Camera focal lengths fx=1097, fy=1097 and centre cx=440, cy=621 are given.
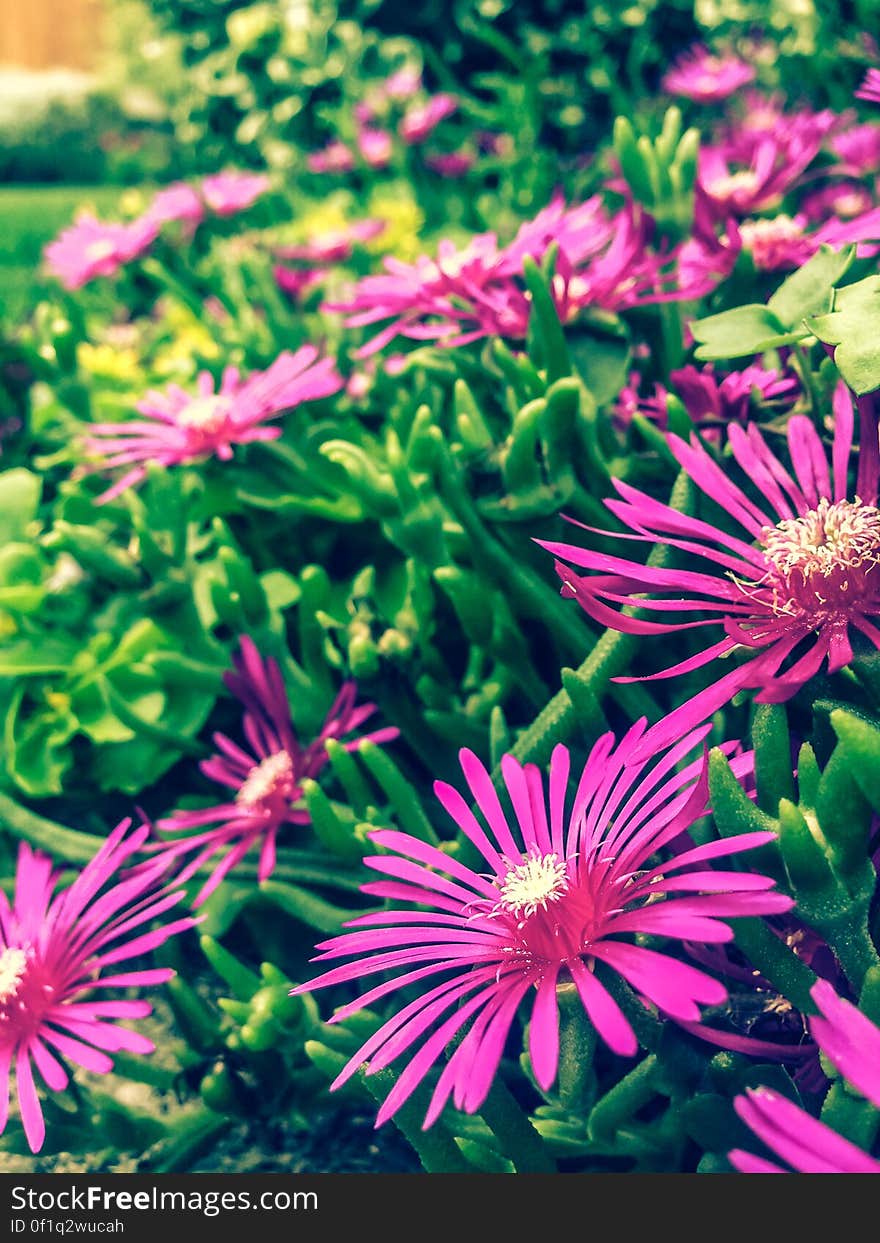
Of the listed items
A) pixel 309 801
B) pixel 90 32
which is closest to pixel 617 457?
pixel 309 801

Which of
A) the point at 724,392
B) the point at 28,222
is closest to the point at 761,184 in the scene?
the point at 724,392

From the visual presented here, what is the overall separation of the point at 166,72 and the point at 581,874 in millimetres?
4373

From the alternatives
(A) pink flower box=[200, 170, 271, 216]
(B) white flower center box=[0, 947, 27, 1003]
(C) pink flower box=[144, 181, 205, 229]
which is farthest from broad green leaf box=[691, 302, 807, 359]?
(A) pink flower box=[200, 170, 271, 216]

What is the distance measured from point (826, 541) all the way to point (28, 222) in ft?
14.8

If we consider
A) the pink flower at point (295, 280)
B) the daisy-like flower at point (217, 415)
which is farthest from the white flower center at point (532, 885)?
the pink flower at point (295, 280)

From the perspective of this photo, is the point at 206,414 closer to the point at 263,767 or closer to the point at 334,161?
the point at 263,767

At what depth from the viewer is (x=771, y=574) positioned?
0.50m

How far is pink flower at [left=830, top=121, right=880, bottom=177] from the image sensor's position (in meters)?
1.24

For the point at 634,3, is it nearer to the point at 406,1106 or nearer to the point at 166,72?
the point at 406,1106

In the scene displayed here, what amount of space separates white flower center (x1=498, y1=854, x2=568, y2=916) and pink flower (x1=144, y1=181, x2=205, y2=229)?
1.18 m

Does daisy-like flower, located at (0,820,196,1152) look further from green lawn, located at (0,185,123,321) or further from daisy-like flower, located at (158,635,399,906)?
green lawn, located at (0,185,123,321)

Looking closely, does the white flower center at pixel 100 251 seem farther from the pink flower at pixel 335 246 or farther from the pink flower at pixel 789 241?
the pink flower at pixel 789 241

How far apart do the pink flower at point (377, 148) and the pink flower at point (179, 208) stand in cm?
52

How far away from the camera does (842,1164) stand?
31 cm
